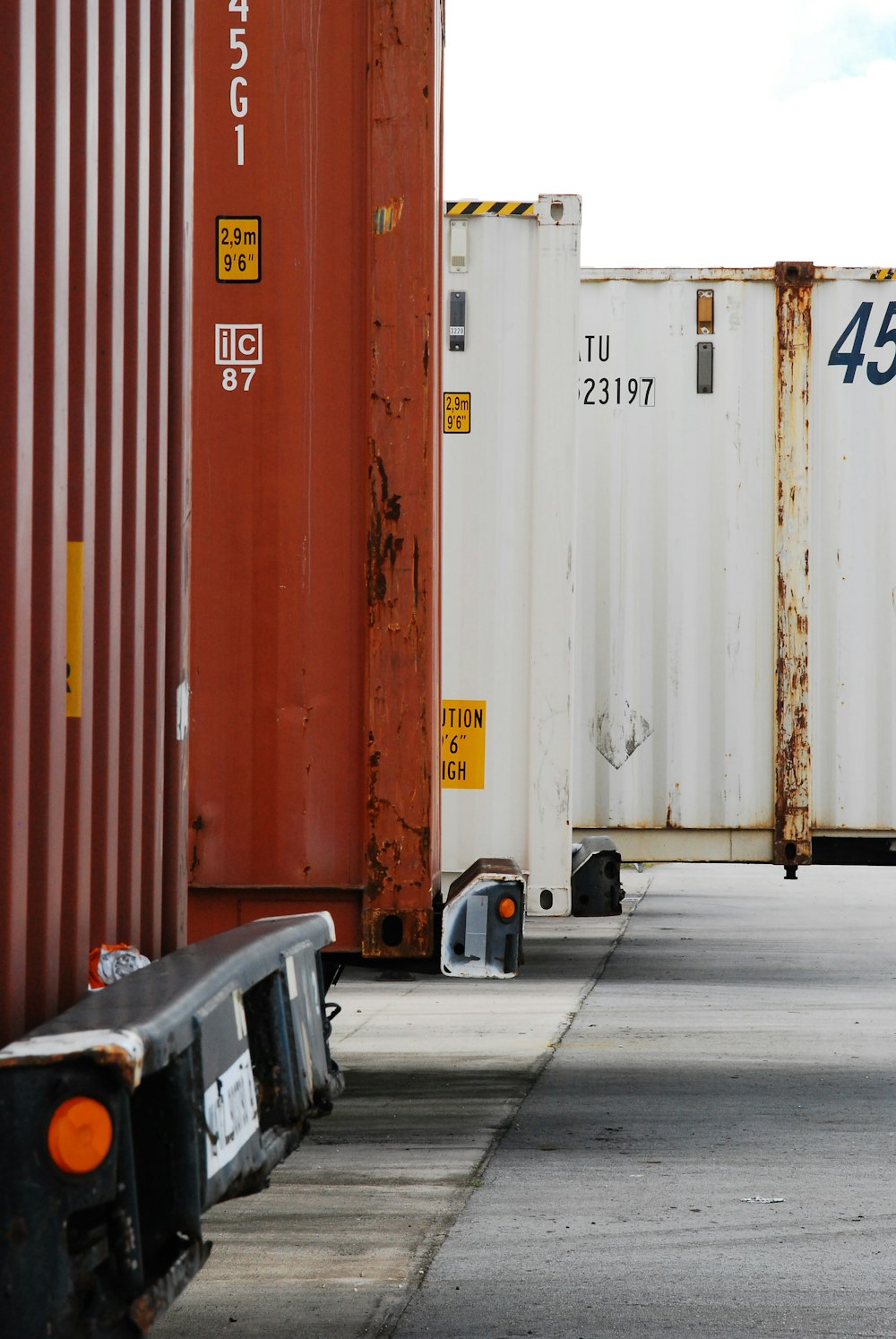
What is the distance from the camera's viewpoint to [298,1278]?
3801 millimetres

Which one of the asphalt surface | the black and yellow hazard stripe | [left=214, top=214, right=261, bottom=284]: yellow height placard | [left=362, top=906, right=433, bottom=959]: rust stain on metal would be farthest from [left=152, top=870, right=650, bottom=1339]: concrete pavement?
the black and yellow hazard stripe

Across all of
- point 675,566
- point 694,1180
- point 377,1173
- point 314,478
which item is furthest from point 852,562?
point 377,1173

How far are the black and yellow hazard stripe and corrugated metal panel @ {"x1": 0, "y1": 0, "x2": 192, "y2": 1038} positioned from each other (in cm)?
406

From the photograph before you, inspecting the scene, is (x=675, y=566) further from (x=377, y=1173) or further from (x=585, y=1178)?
(x=377, y=1173)

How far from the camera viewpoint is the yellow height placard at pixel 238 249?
16.8ft

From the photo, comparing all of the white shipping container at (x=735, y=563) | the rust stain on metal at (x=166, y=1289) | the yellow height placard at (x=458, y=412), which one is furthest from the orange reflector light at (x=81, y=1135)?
the white shipping container at (x=735, y=563)

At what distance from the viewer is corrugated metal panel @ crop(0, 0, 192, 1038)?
2564mm

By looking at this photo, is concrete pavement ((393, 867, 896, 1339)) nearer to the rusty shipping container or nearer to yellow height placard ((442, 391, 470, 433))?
the rusty shipping container

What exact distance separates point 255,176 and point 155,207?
1732 mm

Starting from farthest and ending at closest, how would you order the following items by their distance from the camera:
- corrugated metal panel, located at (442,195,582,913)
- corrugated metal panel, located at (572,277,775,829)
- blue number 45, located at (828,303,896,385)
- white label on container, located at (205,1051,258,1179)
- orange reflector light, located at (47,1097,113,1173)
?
corrugated metal panel, located at (572,277,775,829), blue number 45, located at (828,303,896,385), corrugated metal panel, located at (442,195,582,913), white label on container, located at (205,1051,258,1179), orange reflector light, located at (47,1097,113,1173)

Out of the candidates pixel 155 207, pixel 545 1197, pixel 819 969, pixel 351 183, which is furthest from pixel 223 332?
pixel 819 969

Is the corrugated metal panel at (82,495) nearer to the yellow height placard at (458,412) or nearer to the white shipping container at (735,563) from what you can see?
the yellow height placard at (458,412)

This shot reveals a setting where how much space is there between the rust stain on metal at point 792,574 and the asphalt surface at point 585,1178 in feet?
3.42

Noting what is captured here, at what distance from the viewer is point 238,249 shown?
5152mm
